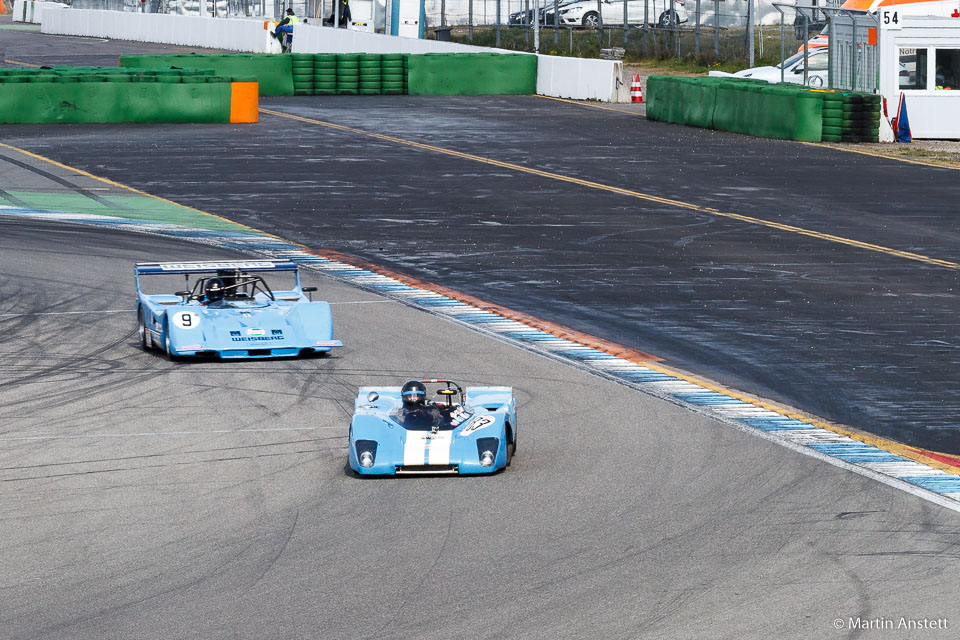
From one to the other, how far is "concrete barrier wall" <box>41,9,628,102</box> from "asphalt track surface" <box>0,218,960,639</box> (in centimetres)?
3147

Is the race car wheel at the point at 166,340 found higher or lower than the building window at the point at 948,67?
lower

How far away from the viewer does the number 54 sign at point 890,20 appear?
106 feet

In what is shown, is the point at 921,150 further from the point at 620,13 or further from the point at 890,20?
the point at 620,13

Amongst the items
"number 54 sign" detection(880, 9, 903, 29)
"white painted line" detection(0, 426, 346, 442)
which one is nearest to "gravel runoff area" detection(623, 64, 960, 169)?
"number 54 sign" detection(880, 9, 903, 29)

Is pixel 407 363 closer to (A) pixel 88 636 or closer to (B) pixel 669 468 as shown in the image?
(B) pixel 669 468

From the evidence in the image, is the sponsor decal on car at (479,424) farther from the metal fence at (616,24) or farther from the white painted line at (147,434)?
the metal fence at (616,24)

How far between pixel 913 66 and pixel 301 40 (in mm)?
30563

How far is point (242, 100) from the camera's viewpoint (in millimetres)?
35719

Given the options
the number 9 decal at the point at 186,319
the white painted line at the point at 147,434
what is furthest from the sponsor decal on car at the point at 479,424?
the number 9 decal at the point at 186,319

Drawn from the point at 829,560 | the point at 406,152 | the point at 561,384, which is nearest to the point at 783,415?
the point at 561,384

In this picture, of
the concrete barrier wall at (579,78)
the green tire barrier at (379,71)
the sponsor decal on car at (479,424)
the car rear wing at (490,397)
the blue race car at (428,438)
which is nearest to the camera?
the blue race car at (428,438)

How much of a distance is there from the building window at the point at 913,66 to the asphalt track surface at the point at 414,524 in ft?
72.7

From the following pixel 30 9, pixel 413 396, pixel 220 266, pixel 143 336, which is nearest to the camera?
pixel 413 396

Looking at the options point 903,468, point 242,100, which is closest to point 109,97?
point 242,100
